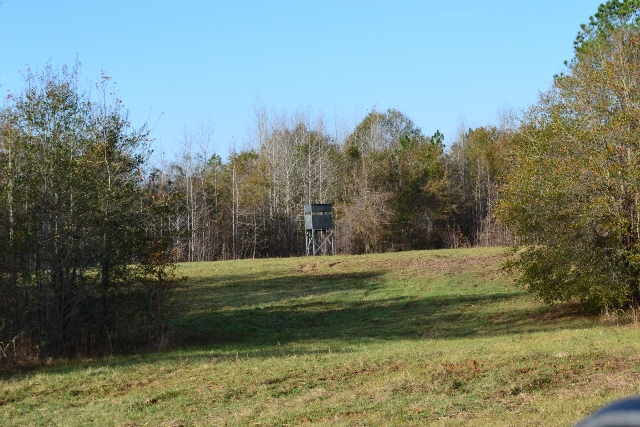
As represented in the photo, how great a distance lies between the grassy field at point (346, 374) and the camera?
8.89 meters

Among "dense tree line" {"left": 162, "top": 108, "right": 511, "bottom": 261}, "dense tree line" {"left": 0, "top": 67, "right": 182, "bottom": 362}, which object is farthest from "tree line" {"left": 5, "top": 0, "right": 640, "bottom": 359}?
"dense tree line" {"left": 162, "top": 108, "right": 511, "bottom": 261}

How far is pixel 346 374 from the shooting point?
11.6m

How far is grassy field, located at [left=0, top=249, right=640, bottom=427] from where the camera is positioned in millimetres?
8891

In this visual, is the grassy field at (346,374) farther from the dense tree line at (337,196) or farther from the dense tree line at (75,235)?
the dense tree line at (337,196)

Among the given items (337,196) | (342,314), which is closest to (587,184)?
(342,314)

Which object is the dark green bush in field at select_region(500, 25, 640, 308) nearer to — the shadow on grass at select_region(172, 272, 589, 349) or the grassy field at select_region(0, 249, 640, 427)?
the grassy field at select_region(0, 249, 640, 427)

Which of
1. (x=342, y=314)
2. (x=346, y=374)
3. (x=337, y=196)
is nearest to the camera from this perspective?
(x=346, y=374)

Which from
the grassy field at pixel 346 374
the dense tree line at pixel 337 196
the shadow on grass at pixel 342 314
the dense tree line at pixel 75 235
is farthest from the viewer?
the dense tree line at pixel 337 196

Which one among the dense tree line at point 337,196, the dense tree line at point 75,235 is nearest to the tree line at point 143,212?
the dense tree line at point 75,235

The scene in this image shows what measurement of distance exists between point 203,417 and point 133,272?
906cm

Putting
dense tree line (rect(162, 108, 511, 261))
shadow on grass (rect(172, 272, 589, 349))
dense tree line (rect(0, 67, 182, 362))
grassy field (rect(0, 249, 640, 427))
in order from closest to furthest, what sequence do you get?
grassy field (rect(0, 249, 640, 427))
dense tree line (rect(0, 67, 182, 362))
shadow on grass (rect(172, 272, 589, 349))
dense tree line (rect(162, 108, 511, 261))

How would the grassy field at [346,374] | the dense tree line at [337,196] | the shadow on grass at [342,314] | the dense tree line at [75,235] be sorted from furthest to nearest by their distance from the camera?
1. the dense tree line at [337,196]
2. the shadow on grass at [342,314]
3. the dense tree line at [75,235]
4. the grassy field at [346,374]

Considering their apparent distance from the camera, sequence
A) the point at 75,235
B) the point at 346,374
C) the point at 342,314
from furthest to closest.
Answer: the point at 342,314, the point at 75,235, the point at 346,374

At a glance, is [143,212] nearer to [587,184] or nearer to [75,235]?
[75,235]
